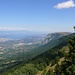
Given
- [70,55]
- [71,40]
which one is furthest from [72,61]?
[71,40]

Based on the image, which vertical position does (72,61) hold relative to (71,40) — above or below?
below

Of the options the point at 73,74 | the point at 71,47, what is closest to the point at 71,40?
the point at 71,47

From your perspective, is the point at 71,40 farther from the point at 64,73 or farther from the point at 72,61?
the point at 64,73

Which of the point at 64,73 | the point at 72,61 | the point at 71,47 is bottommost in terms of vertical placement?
the point at 64,73

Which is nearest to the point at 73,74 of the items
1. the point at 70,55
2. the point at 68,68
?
the point at 68,68

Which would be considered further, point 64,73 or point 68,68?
point 64,73

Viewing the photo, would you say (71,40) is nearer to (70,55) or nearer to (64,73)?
(70,55)

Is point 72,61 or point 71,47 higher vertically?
point 71,47

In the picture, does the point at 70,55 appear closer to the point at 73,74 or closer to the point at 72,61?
the point at 72,61
